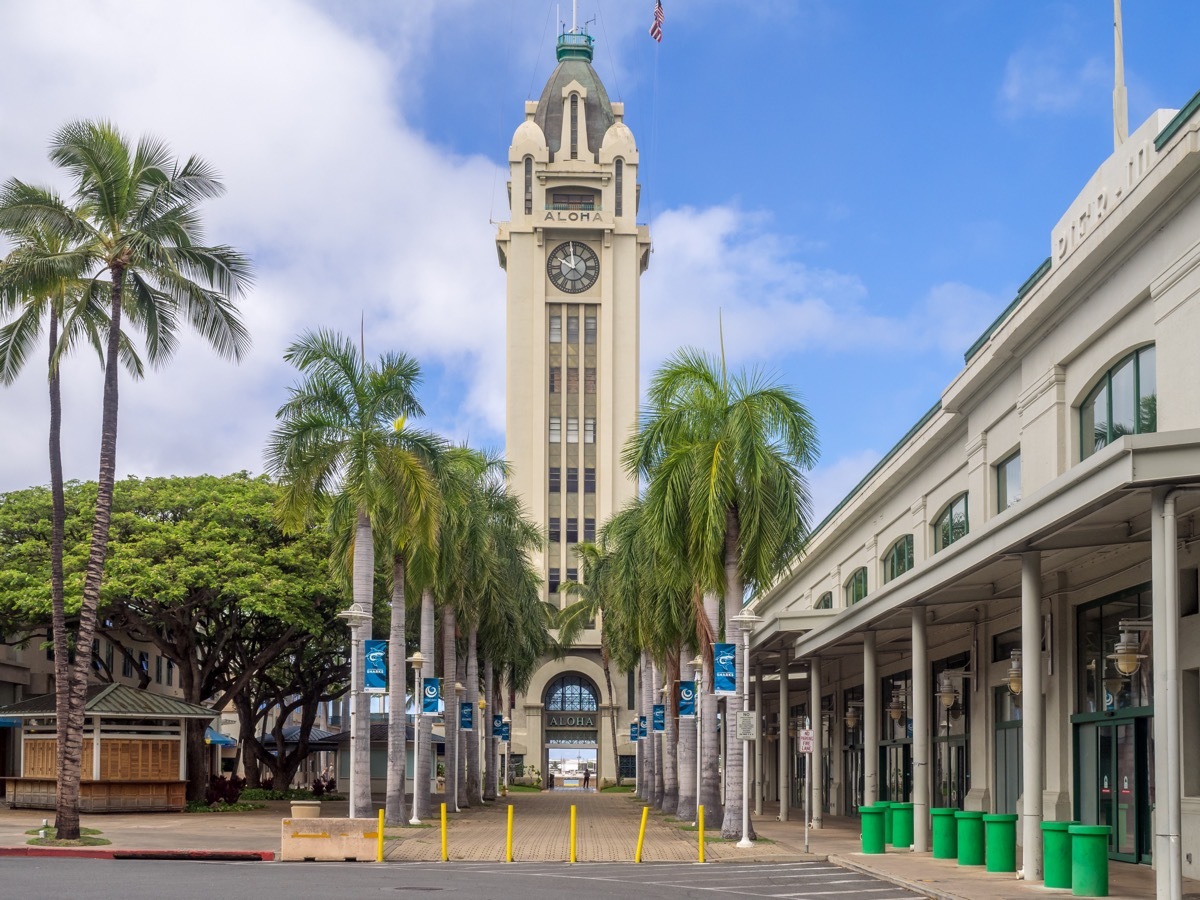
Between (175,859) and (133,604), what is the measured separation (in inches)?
975

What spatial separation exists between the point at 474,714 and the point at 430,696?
13.5m

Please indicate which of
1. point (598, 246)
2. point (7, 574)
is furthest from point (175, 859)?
point (598, 246)

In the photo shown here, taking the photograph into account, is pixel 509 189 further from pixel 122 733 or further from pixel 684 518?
pixel 684 518

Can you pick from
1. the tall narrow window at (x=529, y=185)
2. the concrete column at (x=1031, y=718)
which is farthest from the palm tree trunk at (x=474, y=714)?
the tall narrow window at (x=529, y=185)

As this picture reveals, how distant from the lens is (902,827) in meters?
29.7

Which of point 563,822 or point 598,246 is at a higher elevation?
point 598,246

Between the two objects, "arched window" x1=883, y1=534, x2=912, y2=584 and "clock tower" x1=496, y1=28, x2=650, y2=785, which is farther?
"clock tower" x1=496, y1=28, x2=650, y2=785

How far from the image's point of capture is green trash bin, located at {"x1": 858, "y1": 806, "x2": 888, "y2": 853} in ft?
92.7

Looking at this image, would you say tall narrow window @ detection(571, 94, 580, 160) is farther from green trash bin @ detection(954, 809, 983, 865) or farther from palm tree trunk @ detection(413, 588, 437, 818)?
green trash bin @ detection(954, 809, 983, 865)

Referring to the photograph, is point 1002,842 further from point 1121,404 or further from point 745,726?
point 745,726

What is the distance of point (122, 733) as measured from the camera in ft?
153

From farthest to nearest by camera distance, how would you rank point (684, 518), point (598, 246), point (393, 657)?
point (598, 246) → point (393, 657) → point (684, 518)

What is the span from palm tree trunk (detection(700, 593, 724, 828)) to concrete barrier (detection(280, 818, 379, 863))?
10.6 m

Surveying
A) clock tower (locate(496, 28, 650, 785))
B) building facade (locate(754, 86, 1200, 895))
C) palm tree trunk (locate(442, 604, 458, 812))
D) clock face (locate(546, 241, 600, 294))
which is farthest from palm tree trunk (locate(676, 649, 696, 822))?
clock face (locate(546, 241, 600, 294))
